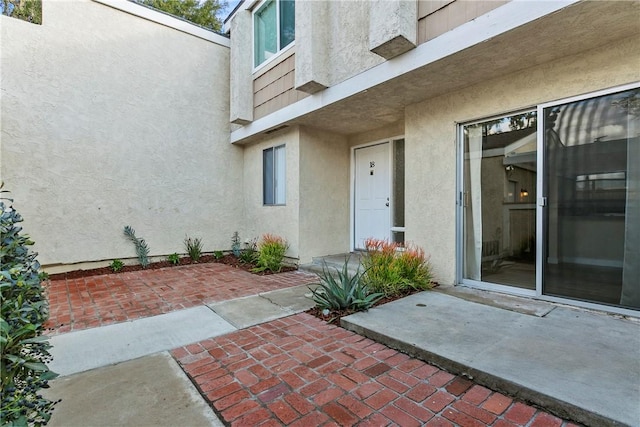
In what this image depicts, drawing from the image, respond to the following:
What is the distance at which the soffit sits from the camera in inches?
109

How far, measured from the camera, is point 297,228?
6.35 metres

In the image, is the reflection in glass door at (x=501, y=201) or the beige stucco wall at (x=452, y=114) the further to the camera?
the reflection in glass door at (x=501, y=201)

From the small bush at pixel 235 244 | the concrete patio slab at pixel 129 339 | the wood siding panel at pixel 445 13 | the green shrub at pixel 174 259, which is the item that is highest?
the wood siding panel at pixel 445 13

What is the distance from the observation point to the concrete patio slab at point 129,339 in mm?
2631

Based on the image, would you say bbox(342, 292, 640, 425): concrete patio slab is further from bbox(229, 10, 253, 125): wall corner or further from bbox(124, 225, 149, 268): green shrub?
bbox(229, 10, 253, 125): wall corner

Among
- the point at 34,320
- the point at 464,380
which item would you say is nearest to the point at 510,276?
the point at 464,380

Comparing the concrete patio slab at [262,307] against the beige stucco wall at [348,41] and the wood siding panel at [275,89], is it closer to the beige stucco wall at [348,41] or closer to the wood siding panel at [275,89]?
the beige stucco wall at [348,41]

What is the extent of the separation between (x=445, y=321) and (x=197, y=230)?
20.0ft

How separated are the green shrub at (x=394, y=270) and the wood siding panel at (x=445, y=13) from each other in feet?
9.13

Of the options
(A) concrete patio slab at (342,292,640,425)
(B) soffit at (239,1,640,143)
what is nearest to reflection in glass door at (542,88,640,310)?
(A) concrete patio slab at (342,292,640,425)

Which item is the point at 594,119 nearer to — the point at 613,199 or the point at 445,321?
the point at 613,199

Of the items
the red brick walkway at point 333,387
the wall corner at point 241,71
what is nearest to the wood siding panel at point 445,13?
the red brick walkway at point 333,387

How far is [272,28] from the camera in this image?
264 inches

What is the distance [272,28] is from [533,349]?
23.7 feet
